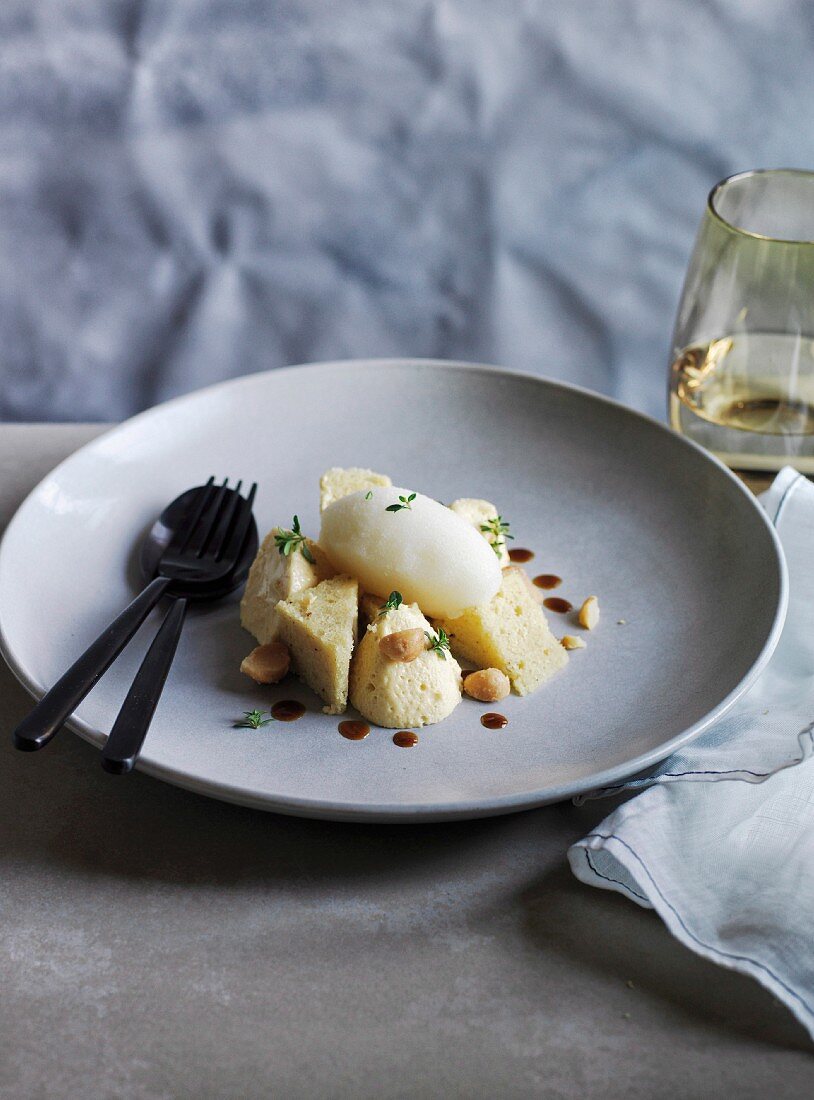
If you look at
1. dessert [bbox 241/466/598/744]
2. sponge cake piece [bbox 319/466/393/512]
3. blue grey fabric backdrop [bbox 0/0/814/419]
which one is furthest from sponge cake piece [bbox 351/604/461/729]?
blue grey fabric backdrop [bbox 0/0/814/419]

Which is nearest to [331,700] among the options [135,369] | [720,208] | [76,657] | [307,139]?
[76,657]

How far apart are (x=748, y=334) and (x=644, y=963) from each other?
97cm

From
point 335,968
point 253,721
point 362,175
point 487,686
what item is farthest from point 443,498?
point 362,175

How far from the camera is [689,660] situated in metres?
1.28

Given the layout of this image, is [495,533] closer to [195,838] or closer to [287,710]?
[287,710]

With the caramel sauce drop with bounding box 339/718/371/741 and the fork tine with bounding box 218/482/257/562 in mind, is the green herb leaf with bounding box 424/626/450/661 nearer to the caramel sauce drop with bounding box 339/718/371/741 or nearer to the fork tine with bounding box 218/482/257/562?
the caramel sauce drop with bounding box 339/718/371/741

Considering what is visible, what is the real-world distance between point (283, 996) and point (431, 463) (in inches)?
33.7

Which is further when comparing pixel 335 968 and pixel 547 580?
pixel 547 580

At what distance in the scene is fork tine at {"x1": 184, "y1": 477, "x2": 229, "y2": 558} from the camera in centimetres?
141

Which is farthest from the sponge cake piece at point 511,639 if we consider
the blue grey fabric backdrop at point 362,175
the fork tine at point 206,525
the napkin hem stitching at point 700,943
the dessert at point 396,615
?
the blue grey fabric backdrop at point 362,175

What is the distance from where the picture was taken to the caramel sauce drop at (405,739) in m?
1.15

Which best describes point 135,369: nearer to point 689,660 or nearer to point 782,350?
point 782,350

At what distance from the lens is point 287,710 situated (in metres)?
1.19

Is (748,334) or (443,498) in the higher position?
(748,334)
